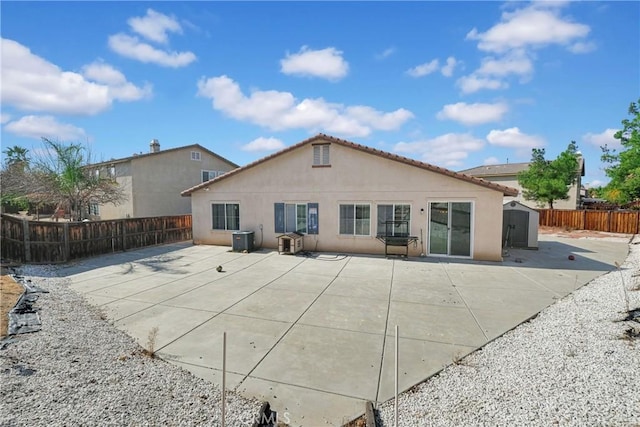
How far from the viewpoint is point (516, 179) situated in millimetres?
31016

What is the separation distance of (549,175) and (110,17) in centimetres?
3084

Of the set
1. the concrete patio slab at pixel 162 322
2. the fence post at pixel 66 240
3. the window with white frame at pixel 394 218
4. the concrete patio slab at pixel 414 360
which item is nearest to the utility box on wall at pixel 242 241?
the window with white frame at pixel 394 218

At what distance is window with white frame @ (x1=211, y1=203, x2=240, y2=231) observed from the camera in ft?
47.2

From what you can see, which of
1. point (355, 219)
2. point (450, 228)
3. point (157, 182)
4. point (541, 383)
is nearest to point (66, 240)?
point (157, 182)

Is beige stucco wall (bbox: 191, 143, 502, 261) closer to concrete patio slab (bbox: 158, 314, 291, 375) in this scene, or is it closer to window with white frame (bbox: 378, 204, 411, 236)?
window with white frame (bbox: 378, 204, 411, 236)

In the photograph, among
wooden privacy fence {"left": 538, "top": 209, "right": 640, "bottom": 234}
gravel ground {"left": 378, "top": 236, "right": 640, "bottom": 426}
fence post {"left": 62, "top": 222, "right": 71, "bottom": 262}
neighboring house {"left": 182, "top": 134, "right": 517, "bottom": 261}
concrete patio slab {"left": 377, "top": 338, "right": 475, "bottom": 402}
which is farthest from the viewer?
wooden privacy fence {"left": 538, "top": 209, "right": 640, "bottom": 234}

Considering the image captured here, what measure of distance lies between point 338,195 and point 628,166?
16456 mm

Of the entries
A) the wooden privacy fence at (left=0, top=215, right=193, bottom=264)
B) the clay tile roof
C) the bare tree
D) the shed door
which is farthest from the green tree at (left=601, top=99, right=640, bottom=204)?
the bare tree

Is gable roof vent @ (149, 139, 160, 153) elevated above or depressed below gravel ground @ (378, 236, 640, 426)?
above

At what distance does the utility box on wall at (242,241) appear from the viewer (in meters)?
13.1

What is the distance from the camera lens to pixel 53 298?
22.2ft

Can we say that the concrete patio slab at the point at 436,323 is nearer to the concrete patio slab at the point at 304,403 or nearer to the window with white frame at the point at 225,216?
the concrete patio slab at the point at 304,403

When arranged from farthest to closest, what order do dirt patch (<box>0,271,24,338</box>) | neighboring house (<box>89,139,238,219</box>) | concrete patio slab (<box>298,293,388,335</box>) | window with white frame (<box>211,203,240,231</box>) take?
neighboring house (<box>89,139,238,219</box>) → window with white frame (<box>211,203,240,231</box>) → concrete patio slab (<box>298,293,388,335</box>) → dirt patch (<box>0,271,24,338</box>)

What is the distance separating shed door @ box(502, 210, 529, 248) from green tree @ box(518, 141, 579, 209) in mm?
13824
